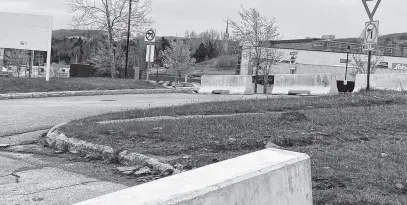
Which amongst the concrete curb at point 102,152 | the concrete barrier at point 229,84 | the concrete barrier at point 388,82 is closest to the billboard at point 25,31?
the concrete barrier at point 229,84

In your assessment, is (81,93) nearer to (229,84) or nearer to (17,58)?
(229,84)

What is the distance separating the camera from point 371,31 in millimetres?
11727

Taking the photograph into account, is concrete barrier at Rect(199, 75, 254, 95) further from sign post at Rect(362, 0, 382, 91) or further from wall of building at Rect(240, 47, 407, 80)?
wall of building at Rect(240, 47, 407, 80)

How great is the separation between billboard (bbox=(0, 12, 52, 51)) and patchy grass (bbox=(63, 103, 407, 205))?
437 inches

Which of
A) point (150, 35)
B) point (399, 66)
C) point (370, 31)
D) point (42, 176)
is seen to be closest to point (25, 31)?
point (150, 35)

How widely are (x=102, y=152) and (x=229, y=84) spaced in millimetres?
15063

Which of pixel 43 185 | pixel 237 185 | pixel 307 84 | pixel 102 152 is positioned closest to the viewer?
pixel 237 185

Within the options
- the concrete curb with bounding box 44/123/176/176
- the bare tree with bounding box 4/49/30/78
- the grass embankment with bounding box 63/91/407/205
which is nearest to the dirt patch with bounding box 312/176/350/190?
the grass embankment with bounding box 63/91/407/205

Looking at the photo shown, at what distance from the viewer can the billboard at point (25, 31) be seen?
17562 mm

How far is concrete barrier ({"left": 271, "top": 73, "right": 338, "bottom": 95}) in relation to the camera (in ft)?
59.5

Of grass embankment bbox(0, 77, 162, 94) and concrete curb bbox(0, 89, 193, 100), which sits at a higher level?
grass embankment bbox(0, 77, 162, 94)

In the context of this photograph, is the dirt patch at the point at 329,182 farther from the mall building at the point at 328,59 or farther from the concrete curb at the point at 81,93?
the mall building at the point at 328,59

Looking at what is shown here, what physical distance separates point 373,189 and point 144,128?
13.4 ft

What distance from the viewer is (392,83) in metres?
17.3
